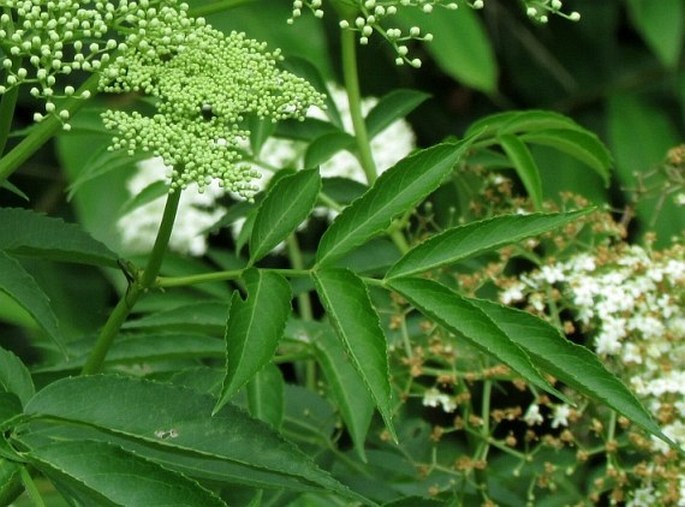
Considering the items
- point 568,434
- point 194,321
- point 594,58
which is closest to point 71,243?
point 194,321

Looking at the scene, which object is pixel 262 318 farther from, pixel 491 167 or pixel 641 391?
pixel 491 167

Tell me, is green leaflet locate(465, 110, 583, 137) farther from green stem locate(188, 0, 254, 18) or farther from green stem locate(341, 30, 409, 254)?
green stem locate(188, 0, 254, 18)

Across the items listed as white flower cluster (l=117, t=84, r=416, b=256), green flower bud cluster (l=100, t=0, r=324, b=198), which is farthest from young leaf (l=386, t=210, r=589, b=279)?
white flower cluster (l=117, t=84, r=416, b=256)

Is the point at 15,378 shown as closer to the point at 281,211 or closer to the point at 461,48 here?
the point at 281,211

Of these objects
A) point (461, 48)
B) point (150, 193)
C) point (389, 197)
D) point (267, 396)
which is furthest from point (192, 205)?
point (389, 197)

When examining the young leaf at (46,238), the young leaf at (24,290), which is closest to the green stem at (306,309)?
the young leaf at (46,238)

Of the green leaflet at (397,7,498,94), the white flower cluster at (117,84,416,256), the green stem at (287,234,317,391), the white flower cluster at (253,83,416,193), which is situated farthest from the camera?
the green leaflet at (397,7,498,94)
